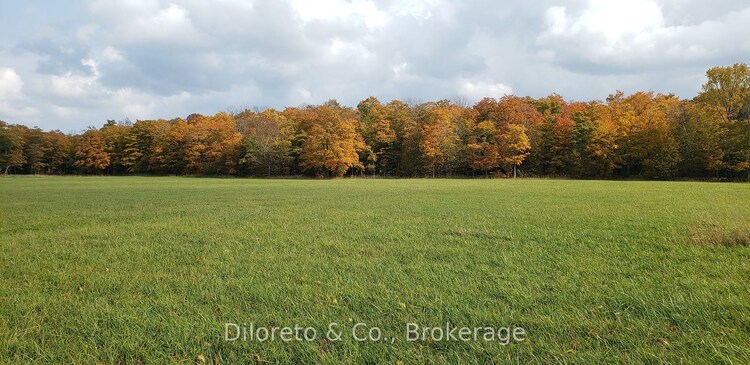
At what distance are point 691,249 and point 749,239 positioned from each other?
145cm

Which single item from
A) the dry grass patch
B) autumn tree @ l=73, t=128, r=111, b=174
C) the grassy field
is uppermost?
autumn tree @ l=73, t=128, r=111, b=174

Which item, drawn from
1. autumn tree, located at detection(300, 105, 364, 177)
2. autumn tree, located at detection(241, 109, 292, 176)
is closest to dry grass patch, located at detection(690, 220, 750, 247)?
autumn tree, located at detection(300, 105, 364, 177)

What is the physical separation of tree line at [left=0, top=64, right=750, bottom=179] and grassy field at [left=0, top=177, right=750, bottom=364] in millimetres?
47854

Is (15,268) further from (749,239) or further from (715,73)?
(715,73)

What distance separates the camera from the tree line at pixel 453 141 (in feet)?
156

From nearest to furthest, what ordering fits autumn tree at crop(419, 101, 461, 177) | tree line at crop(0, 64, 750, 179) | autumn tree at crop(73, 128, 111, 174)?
1. tree line at crop(0, 64, 750, 179)
2. autumn tree at crop(419, 101, 461, 177)
3. autumn tree at crop(73, 128, 111, 174)

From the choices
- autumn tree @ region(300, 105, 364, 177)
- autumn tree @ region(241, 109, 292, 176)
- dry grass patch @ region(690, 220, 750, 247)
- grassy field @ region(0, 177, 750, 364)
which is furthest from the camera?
autumn tree @ region(241, 109, 292, 176)

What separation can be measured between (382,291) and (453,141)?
5888cm

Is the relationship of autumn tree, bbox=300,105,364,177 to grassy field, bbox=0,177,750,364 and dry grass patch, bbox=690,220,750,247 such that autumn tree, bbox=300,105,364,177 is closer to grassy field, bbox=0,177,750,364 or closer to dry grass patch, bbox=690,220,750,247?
grassy field, bbox=0,177,750,364

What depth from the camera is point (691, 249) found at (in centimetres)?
775

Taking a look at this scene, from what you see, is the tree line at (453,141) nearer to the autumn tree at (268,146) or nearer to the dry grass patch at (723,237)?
the autumn tree at (268,146)

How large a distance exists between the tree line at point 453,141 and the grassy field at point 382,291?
1884 inches

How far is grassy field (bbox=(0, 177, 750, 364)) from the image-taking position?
373 centimetres

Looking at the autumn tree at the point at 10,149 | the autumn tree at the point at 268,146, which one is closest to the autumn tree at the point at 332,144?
the autumn tree at the point at 268,146
